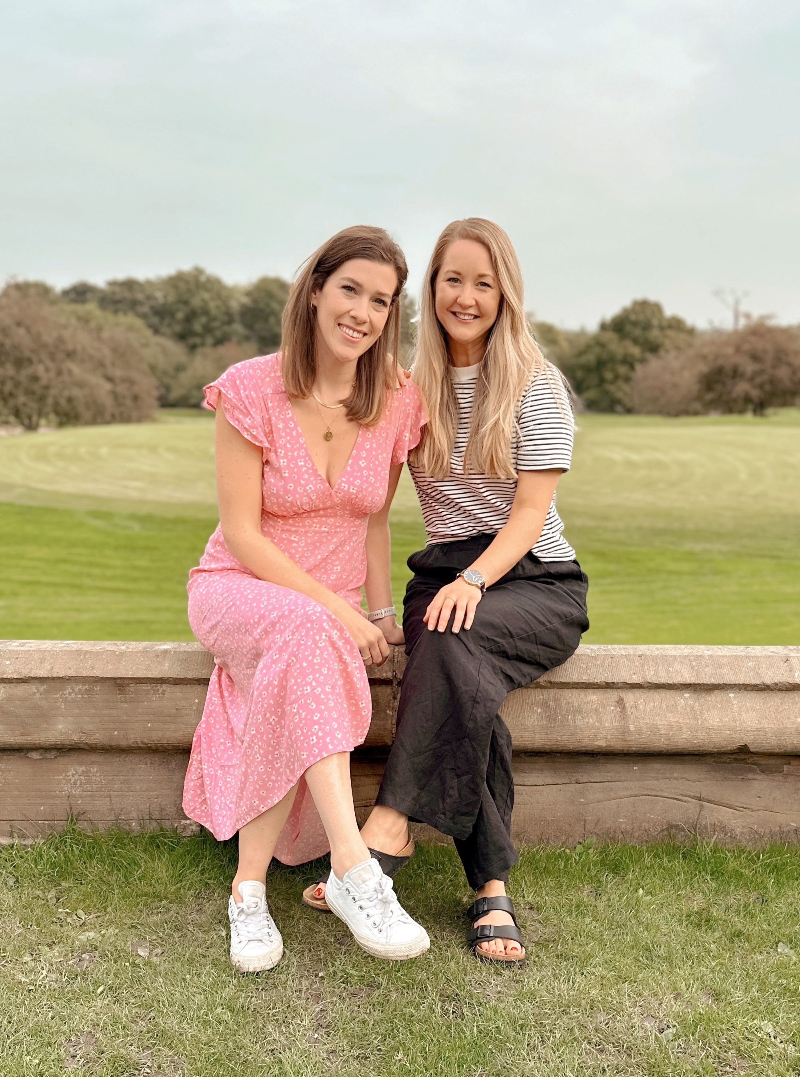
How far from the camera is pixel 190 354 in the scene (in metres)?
22.6

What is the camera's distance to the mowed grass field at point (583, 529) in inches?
263

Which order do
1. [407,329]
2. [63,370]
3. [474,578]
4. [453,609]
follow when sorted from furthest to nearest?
[63,370]
[407,329]
[474,578]
[453,609]

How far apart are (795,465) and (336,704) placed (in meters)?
13.5

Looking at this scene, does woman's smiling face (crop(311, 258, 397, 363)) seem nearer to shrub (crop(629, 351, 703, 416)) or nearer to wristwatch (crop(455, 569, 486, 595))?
wristwatch (crop(455, 569, 486, 595))

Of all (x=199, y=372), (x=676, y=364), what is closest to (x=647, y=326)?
(x=676, y=364)

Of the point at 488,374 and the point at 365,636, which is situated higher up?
the point at 488,374

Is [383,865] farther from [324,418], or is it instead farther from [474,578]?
[324,418]

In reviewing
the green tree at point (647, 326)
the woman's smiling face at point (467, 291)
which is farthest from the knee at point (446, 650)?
the green tree at point (647, 326)

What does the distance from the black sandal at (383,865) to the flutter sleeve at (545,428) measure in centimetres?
102

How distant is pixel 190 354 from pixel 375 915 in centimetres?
2167

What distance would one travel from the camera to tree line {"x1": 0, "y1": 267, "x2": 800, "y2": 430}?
1616cm

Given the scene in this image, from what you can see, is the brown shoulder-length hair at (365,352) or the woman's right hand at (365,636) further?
the brown shoulder-length hair at (365,352)

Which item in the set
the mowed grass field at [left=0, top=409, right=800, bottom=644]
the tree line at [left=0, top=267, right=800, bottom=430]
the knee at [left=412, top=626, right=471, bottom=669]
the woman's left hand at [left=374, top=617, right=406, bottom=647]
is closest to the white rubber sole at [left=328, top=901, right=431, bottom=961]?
the knee at [left=412, top=626, right=471, bottom=669]

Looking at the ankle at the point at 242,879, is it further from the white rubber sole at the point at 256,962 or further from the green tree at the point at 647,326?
the green tree at the point at 647,326
